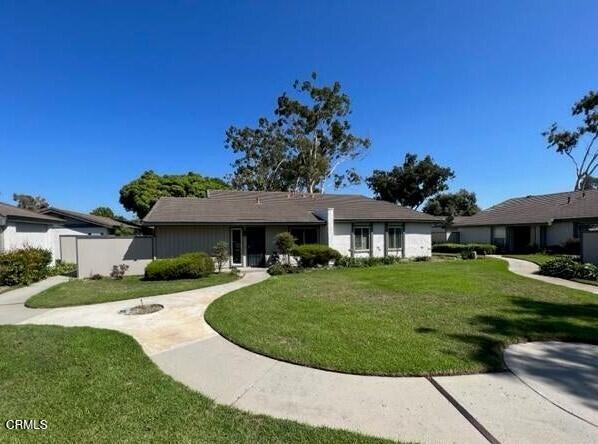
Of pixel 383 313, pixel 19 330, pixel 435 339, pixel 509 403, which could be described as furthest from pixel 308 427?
pixel 19 330

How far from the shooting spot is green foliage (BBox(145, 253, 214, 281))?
13258 mm

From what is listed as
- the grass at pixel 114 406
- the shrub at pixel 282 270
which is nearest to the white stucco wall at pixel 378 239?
the shrub at pixel 282 270

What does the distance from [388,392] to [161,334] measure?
4.22 m

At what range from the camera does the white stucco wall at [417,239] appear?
70.5 feet

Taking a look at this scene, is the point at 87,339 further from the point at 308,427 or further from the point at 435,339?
the point at 435,339

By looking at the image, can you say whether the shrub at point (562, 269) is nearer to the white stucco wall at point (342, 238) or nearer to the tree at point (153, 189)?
the white stucco wall at point (342, 238)

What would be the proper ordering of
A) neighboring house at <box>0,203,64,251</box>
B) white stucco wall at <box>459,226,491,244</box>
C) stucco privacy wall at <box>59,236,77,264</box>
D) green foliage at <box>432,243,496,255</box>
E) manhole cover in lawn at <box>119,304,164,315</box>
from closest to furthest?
manhole cover in lawn at <box>119,304,164,315</box> < neighboring house at <box>0,203,64,251</box> < stucco privacy wall at <box>59,236,77,264</box> < green foliage at <box>432,243,496,255</box> < white stucco wall at <box>459,226,491,244</box>

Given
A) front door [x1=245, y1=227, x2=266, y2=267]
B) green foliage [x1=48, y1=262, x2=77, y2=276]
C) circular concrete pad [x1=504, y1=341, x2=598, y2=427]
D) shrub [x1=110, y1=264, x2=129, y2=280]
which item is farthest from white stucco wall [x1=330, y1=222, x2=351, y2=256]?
A: circular concrete pad [x1=504, y1=341, x2=598, y2=427]

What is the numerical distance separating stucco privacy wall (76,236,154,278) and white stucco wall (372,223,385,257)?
12.3 m

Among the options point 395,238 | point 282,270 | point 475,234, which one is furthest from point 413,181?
point 282,270

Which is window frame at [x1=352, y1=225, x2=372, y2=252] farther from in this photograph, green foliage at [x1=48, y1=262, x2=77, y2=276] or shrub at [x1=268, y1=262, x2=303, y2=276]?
green foliage at [x1=48, y1=262, x2=77, y2=276]

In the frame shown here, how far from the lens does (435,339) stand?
5.61 metres

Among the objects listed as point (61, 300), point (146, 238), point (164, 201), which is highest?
point (164, 201)

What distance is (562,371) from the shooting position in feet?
14.5
